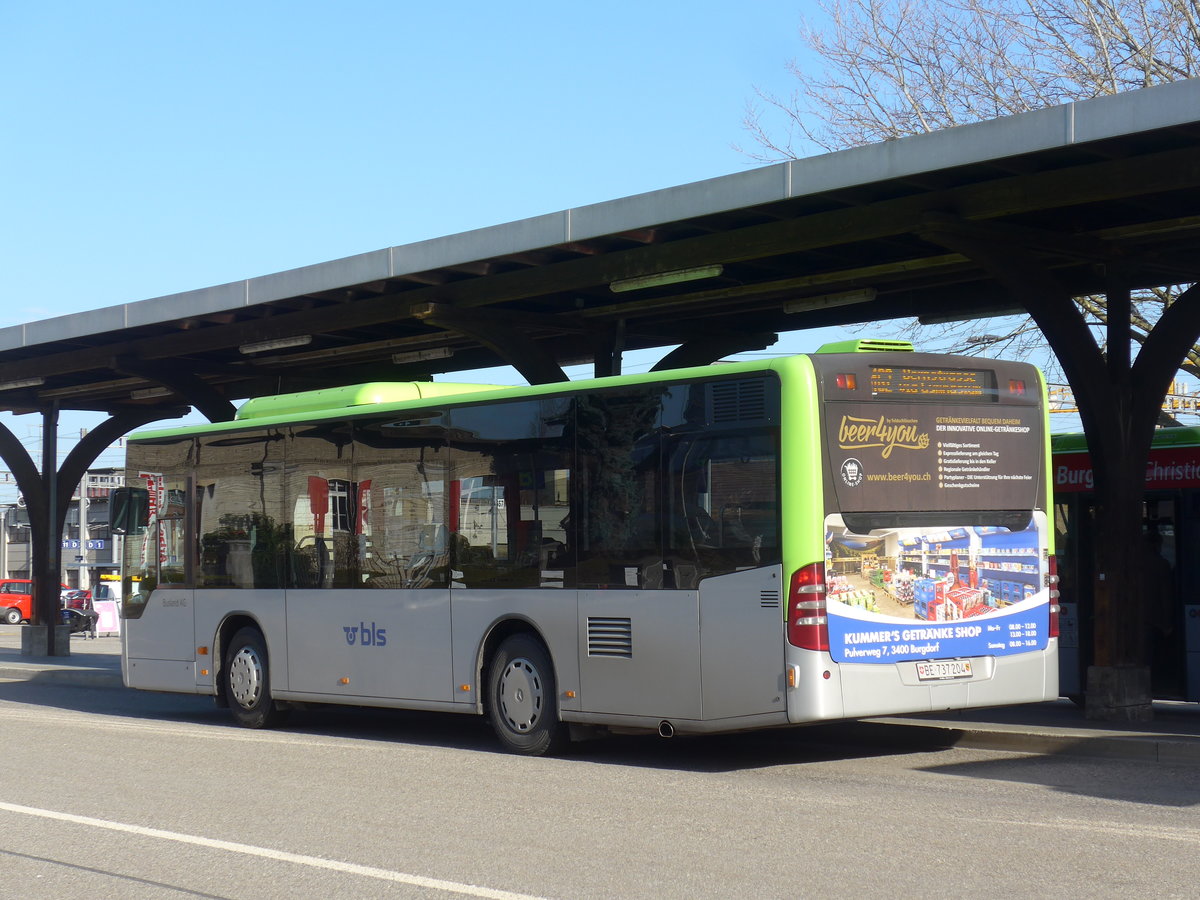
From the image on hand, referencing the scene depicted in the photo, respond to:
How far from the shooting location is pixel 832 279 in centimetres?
1608

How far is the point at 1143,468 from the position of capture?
13.5 meters

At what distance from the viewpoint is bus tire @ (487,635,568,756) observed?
11.9 m

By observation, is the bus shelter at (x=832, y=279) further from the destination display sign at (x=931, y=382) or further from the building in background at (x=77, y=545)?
the building in background at (x=77, y=545)

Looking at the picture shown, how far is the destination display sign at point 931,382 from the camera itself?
34.8 ft

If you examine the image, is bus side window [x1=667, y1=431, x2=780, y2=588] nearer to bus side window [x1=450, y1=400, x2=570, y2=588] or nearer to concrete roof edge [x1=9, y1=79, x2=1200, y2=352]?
bus side window [x1=450, y1=400, x2=570, y2=588]

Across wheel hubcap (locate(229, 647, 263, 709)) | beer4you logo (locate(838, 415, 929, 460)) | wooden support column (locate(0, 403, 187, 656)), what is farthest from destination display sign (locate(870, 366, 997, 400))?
wooden support column (locate(0, 403, 187, 656))

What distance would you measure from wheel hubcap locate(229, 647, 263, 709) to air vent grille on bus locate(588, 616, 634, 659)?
4.85 meters

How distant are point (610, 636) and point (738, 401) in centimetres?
210

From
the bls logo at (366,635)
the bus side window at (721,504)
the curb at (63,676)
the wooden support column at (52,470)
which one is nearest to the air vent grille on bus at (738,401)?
the bus side window at (721,504)

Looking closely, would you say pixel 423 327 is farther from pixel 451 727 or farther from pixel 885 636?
pixel 885 636

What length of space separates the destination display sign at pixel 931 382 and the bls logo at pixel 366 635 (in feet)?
16.9

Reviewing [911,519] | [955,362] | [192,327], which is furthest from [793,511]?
[192,327]

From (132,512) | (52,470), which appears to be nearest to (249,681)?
(132,512)

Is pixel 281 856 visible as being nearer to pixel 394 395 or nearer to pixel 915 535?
pixel 915 535
